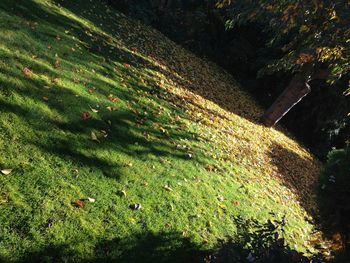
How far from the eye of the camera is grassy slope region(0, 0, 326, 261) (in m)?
4.45

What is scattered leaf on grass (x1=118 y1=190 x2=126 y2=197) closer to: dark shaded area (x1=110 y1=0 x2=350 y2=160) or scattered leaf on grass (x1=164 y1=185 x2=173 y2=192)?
scattered leaf on grass (x1=164 y1=185 x2=173 y2=192)

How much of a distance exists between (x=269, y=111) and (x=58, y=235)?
41.1ft

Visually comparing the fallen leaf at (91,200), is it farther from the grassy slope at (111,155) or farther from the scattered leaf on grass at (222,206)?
the scattered leaf on grass at (222,206)

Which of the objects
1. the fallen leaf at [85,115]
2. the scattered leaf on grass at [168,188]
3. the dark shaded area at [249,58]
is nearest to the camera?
the scattered leaf on grass at [168,188]

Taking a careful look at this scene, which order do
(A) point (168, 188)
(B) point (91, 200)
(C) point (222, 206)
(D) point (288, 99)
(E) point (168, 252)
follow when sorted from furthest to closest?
(D) point (288, 99)
(C) point (222, 206)
(A) point (168, 188)
(E) point (168, 252)
(B) point (91, 200)

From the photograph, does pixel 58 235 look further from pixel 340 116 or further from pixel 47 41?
pixel 340 116

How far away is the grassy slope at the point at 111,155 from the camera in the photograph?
4453 millimetres

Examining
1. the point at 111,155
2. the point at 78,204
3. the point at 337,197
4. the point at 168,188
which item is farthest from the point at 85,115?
the point at 337,197

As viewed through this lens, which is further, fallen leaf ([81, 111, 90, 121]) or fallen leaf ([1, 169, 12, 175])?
fallen leaf ([81, 111, 90, 121])

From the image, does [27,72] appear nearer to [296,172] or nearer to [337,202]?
[337,202]

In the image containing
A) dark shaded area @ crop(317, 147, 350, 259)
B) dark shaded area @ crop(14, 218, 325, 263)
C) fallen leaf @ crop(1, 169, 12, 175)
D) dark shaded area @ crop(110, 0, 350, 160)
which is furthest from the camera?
dark shaded area @ crop(110, 0, 350, 160)

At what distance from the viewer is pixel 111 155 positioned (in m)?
6.02

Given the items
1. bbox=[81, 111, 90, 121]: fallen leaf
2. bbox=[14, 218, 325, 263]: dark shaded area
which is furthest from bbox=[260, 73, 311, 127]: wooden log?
bbox=[14, 218, 325, 263]: dark shaded area

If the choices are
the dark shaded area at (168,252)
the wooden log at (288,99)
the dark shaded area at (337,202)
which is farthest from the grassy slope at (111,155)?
the wooden log at (288,99)
